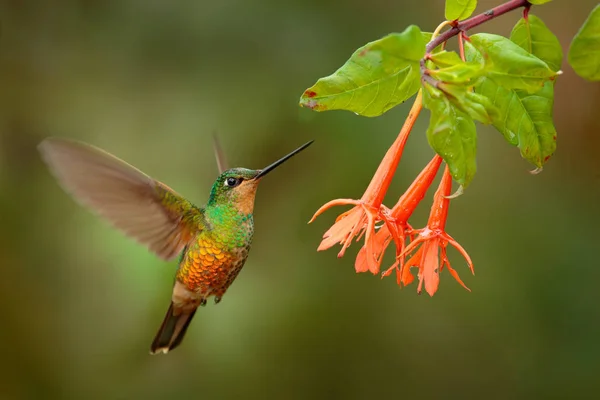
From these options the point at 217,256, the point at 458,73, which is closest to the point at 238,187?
the point at 217,256

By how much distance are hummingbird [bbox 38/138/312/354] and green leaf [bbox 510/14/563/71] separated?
0.68 meters

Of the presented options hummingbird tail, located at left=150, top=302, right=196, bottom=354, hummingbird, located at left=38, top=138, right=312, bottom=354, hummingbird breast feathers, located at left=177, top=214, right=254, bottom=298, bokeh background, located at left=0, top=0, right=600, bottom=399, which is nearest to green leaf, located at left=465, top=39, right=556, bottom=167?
hummingbird, located at left=38, top=138, right=312, bottom=354

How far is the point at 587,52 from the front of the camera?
4.75 feet

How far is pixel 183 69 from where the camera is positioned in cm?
365

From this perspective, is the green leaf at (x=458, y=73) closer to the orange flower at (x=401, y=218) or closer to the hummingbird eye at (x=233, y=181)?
the orange flower at (x=401, y=218)

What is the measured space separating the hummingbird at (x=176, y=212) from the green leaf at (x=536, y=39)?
678 mm

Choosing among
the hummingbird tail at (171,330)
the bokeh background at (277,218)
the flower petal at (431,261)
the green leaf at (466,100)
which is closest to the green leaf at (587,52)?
the green leaf at (466,100)

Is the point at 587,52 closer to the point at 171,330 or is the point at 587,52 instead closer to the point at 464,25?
the point at 464,25

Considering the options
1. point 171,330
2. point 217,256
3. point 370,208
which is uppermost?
point 370,208

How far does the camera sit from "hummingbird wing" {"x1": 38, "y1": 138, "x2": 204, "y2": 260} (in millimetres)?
1914

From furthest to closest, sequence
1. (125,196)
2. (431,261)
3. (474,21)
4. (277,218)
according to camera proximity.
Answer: (277,218)
(125,196)
(431,261)
(474,21)

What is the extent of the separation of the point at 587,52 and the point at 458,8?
0.87 ft

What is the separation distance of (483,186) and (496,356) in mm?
839

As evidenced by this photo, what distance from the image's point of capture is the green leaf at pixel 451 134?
1.24 meters
